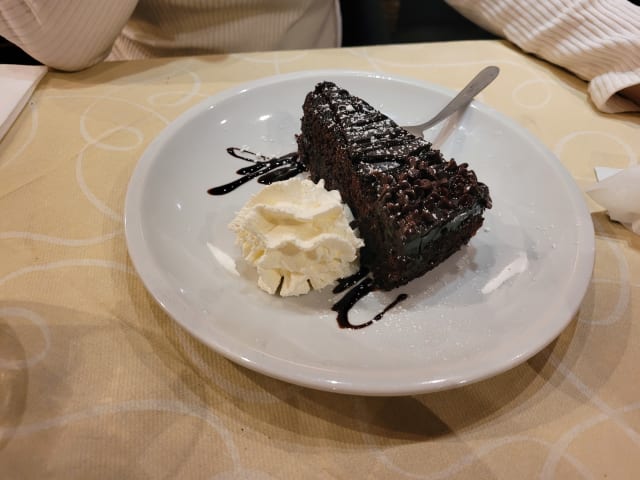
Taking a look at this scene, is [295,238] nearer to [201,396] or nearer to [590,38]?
[201,396]

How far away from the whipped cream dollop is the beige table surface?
25 centimetres

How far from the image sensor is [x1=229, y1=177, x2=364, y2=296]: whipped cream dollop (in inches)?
43.8

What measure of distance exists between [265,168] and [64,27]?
0.81 meters

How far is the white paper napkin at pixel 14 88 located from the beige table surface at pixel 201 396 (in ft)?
0.62

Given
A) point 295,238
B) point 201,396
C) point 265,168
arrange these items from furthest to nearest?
point 265,168 → point 295,238 → point 201,396

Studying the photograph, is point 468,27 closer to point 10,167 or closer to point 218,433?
point 10,167

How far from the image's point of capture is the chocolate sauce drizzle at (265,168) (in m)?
1.44

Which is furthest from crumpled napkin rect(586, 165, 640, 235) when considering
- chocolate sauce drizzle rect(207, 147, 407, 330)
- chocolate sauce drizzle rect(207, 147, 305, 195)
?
chocolate sauce drizzle rect(207, 147, 305, 195)

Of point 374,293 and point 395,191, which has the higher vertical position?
point 395,191

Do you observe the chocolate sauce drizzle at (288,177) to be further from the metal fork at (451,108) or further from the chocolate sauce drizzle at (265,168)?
the metal fork at (451,108)

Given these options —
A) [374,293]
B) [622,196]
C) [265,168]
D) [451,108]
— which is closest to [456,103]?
[451,108]

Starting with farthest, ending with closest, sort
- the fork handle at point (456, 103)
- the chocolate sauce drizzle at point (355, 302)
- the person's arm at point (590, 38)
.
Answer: the person's arm at point (590, 38) < the fork handle at point (456, 103) < the chocolate sauce drizzle at point (355, 302)

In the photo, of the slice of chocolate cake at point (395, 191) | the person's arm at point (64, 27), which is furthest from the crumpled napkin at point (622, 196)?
the person's arm at point (64, 27)

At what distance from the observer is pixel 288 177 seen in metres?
1.51
